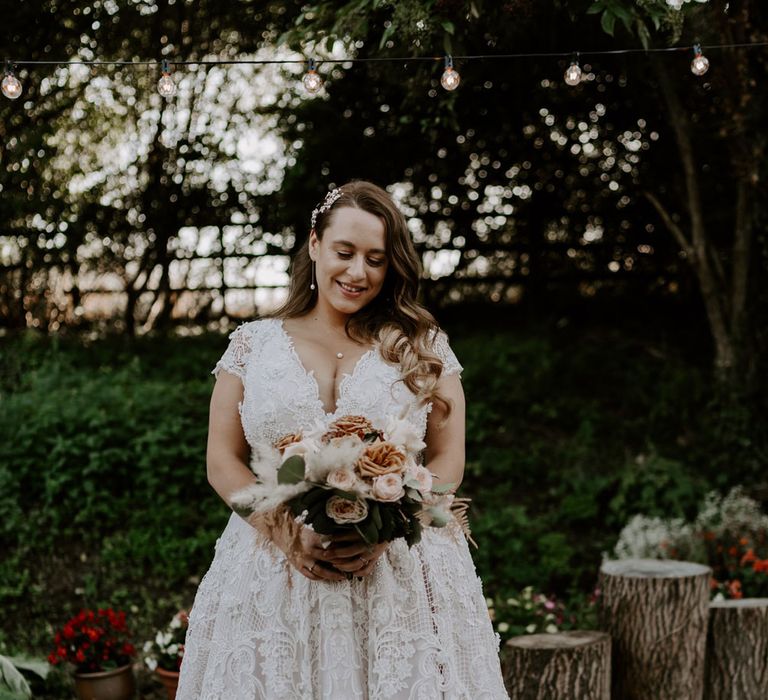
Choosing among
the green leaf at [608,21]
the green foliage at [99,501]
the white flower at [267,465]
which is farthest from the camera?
the green foliage at [99,501]

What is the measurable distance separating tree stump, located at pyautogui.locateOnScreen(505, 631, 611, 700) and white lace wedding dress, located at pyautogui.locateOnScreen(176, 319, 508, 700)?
941 millimetres

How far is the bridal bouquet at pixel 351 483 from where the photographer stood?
206 cm

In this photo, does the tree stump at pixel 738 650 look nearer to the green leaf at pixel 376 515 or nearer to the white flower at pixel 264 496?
the green leaf at pixel 376 515

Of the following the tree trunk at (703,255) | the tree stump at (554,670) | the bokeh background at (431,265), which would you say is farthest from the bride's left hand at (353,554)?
the tree trunk at (703,255)

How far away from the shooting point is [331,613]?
2.41m

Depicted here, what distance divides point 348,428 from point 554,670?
1872 millimetres

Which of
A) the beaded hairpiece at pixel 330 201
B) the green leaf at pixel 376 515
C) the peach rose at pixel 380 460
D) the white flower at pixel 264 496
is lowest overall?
the green leaf at pixel 376 515

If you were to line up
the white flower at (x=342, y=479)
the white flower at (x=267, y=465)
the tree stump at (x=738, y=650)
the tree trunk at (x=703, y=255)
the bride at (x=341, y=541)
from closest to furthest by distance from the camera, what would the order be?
the white flower at (x=342, y=479), the white flower at (x=267, y=465), the bride at (x=341, y=541), the tree stump at (x=738, y=650), the tree trunk at (x=703, y=255)

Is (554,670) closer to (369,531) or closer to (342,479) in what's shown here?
(369,531)

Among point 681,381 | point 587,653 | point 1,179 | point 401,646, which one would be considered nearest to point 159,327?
point 1,179

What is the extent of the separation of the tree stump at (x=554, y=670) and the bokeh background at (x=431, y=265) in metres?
1.15

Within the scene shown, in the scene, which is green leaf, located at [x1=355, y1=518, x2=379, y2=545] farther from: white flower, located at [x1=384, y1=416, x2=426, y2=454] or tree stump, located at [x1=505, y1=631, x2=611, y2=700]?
tree stump, located at [x1=505, y1=631, x2=611, y2=700]

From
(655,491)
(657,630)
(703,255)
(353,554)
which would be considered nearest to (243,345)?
(353,554)

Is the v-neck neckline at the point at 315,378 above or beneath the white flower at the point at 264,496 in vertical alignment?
above
